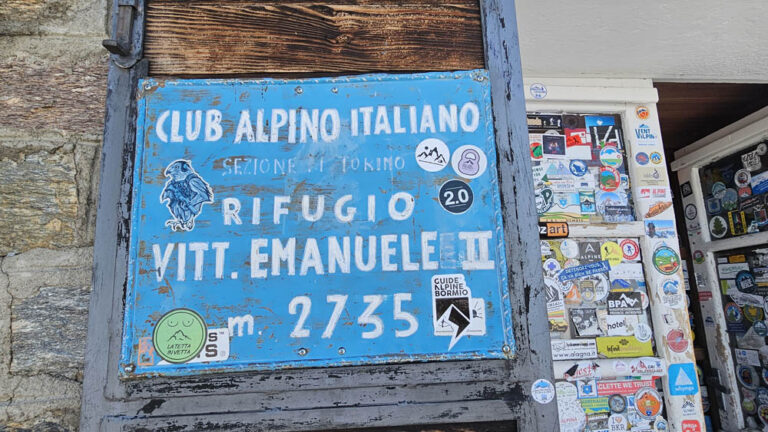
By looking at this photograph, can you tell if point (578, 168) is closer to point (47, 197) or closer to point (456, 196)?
point (456, 196)

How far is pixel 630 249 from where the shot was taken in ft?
8.50

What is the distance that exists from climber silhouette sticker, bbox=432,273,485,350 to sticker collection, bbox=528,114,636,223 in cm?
157

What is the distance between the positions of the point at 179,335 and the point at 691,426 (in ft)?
8.84

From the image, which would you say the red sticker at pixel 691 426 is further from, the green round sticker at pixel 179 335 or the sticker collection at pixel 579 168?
the green round sticker at pixel 179 335

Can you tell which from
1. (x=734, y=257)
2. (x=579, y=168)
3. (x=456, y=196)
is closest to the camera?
(x=456, y=196)

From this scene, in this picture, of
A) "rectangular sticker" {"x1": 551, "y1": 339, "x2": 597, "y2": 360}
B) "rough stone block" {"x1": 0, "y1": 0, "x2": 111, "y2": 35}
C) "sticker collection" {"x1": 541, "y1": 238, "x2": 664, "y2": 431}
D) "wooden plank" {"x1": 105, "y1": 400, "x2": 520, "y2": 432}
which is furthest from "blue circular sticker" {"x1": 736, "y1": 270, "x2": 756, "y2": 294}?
"rough stone block" {"x1": 0, "y1": 0, "x2": 111, "y2": 35}

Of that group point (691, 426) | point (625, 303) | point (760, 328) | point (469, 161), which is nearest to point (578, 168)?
point (625, 303)

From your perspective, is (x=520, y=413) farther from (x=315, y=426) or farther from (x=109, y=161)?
(x=109, y=161)

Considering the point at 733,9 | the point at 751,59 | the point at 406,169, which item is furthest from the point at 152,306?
the point at 751,59

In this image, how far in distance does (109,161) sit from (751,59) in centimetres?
342

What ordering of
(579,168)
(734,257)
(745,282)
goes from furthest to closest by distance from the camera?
(734,257) → (745,282) → (579,168)

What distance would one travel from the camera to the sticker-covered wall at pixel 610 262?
2.41 meters

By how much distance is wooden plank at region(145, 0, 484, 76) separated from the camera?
134cm

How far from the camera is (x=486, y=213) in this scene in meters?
1.26
